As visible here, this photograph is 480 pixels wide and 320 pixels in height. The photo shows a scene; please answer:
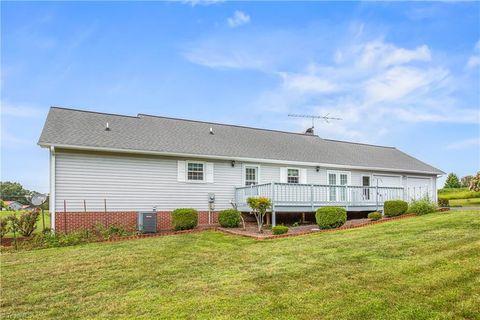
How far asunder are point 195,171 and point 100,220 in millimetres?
4479

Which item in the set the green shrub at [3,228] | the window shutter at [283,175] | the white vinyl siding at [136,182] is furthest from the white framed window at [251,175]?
the green shrub at [3,228]

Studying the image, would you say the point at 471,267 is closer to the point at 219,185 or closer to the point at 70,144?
the point at 219,185

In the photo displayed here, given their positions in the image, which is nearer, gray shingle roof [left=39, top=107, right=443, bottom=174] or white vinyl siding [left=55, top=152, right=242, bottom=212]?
white vinyl siding [left=55, top=152, right=242, bottom=212]

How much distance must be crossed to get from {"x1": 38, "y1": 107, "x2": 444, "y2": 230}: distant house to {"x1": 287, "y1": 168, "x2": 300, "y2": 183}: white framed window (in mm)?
52

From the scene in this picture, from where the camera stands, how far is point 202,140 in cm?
1753

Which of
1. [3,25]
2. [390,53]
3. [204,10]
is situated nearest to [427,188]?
[390,53]

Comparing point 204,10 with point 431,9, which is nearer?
point 431,9

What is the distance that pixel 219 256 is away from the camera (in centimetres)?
844

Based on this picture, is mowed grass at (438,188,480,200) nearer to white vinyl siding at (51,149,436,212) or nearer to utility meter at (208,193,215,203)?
white vinyl siding at (51,149,436,212)

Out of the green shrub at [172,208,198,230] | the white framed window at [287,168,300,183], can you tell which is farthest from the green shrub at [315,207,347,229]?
the white framed window at [287,168,300,183]

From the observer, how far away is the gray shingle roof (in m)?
14.4

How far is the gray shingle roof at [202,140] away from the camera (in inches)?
566

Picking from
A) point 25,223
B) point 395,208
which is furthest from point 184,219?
point 395,208

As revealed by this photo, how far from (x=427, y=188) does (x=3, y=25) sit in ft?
78.8
